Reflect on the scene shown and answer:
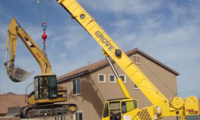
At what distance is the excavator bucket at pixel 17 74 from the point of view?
16656mm

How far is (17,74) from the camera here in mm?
16797

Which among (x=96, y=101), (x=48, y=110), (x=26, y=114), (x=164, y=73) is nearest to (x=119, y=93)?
(x=96, y=101)

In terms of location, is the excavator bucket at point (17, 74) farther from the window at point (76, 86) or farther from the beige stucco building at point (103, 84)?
the window at point (76, 86)

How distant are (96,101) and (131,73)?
276 inches

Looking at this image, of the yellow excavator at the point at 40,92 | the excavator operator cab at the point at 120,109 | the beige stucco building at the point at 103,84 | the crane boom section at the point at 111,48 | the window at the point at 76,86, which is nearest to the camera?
the excavator operator cab at the point at 120,109

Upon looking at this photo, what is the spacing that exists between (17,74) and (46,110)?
3.65 metres

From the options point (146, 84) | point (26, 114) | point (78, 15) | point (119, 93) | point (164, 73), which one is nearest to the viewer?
point (146, 84)

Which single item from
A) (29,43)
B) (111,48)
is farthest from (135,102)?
(29,43)

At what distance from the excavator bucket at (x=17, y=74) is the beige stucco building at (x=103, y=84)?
5.32 metres

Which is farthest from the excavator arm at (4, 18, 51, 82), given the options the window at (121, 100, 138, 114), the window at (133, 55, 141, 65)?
the window at (133, 55, 141, 65)

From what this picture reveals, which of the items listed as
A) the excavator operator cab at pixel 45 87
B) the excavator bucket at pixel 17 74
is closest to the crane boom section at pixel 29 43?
the excavator bucket at pixel 17 74

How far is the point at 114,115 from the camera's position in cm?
1229

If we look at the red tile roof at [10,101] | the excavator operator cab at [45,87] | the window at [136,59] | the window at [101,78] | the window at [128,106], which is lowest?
the red tile roof at [10,101]

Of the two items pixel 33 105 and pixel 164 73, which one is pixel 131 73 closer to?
pixel 33 105
